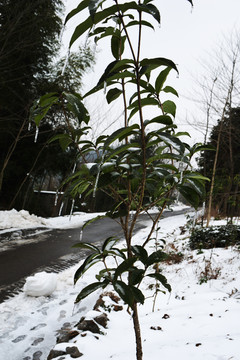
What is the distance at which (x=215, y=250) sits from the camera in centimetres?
466

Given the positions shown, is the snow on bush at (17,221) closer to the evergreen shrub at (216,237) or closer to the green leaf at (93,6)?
the evergreen shrub at (216,237)

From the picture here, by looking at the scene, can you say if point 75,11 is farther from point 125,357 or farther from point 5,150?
point 5,150

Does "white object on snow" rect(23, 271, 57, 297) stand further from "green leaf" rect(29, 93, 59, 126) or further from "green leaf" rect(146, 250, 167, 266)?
"green leaf" rect(29, 93, 59, 126)

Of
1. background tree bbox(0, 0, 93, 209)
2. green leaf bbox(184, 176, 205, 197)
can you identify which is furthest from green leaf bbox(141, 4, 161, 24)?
background tree bbox(0, 0, 93, 209)

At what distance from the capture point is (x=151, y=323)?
1965mm

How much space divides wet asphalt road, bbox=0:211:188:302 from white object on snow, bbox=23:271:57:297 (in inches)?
8.6

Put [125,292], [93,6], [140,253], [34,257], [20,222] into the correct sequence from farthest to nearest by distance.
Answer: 1. [20,222]
2. [34,257]
3. [140,253]
4. [125,292]
5. [93,6]

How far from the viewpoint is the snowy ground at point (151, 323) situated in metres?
1.46

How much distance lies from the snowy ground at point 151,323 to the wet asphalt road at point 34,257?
0.43m

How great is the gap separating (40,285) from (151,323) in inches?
73.3

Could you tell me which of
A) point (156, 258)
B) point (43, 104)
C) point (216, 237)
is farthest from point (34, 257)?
point (43, 104)

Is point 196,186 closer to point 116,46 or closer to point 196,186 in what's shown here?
point 196,186

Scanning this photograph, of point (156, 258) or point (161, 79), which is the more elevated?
point (161, 79)

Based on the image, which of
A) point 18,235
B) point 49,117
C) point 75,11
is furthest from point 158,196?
point 49,117
